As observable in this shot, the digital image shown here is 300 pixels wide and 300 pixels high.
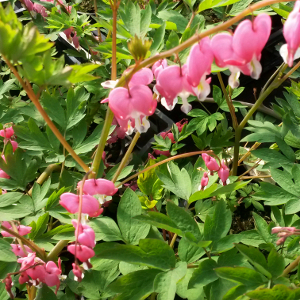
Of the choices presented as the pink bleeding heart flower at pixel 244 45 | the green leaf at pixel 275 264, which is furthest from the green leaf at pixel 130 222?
the pink bleeding heart flower at pixel 244 45

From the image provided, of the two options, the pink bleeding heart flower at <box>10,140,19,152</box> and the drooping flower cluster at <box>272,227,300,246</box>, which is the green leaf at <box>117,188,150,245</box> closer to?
the drooping flower cluster at <box>272,227,300,246</box>

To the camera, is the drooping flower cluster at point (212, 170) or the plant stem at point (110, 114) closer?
the plant stem at point (110, 114)

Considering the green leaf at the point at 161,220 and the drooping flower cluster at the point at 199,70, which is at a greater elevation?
the drooping flower cluster at the point at 199,70

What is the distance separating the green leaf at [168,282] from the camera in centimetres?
69

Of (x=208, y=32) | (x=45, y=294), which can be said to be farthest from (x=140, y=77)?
(x=45, y=294)

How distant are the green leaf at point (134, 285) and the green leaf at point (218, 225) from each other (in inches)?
6.3

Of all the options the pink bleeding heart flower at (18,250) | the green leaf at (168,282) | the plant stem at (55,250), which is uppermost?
the green leaf at (168,282)

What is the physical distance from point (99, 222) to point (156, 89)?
1.34 ft

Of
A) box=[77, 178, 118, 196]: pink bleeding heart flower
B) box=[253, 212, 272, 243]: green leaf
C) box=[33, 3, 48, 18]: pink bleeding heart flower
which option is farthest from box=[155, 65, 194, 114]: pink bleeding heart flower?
box=[33, 3, 48, 18]: pink bleeding heart flower

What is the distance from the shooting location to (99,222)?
0.88 meters

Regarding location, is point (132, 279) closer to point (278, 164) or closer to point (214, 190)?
point (214, 190)

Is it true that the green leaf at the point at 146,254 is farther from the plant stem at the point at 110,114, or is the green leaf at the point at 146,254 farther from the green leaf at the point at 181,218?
the plant stem at the point at 110,114

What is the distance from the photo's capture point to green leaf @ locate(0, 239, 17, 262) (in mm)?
740

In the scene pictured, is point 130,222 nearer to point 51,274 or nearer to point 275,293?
point 51,274
